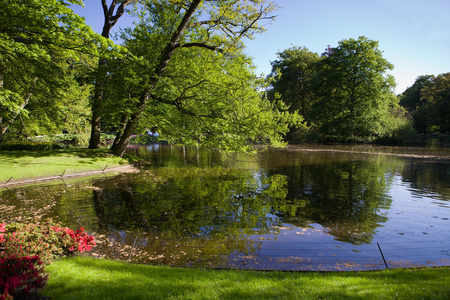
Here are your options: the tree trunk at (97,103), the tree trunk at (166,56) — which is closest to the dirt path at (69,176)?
the tree trunk at (166,56)

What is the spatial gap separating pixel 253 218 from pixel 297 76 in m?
64.6

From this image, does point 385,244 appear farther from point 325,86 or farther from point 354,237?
point 325,86

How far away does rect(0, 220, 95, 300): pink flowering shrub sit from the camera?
4609mm

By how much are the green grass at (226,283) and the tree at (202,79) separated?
47.4 ft

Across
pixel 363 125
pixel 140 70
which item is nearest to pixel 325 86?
pixel 363 125

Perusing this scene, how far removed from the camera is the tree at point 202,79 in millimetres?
19750

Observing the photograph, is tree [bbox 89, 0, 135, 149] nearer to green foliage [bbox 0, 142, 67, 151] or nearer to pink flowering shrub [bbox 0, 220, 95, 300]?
green foliage [bbox 0, 142, 67, 151]

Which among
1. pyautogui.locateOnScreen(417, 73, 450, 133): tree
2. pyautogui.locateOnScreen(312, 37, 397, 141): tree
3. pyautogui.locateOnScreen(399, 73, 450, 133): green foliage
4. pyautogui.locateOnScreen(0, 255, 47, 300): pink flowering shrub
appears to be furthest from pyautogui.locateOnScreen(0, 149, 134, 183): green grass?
pyautogui.locateOnScreen(399, 73, 450, 133): green foliage

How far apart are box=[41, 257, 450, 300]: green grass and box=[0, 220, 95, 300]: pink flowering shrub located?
0.29 metres

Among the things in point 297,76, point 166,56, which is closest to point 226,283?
point 166,56

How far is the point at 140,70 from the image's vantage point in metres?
19.9

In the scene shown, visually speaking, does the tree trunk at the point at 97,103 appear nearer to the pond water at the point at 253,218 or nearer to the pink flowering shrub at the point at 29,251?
the pond water at the point at 253,218

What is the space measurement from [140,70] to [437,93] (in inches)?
3552

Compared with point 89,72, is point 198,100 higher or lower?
lower
